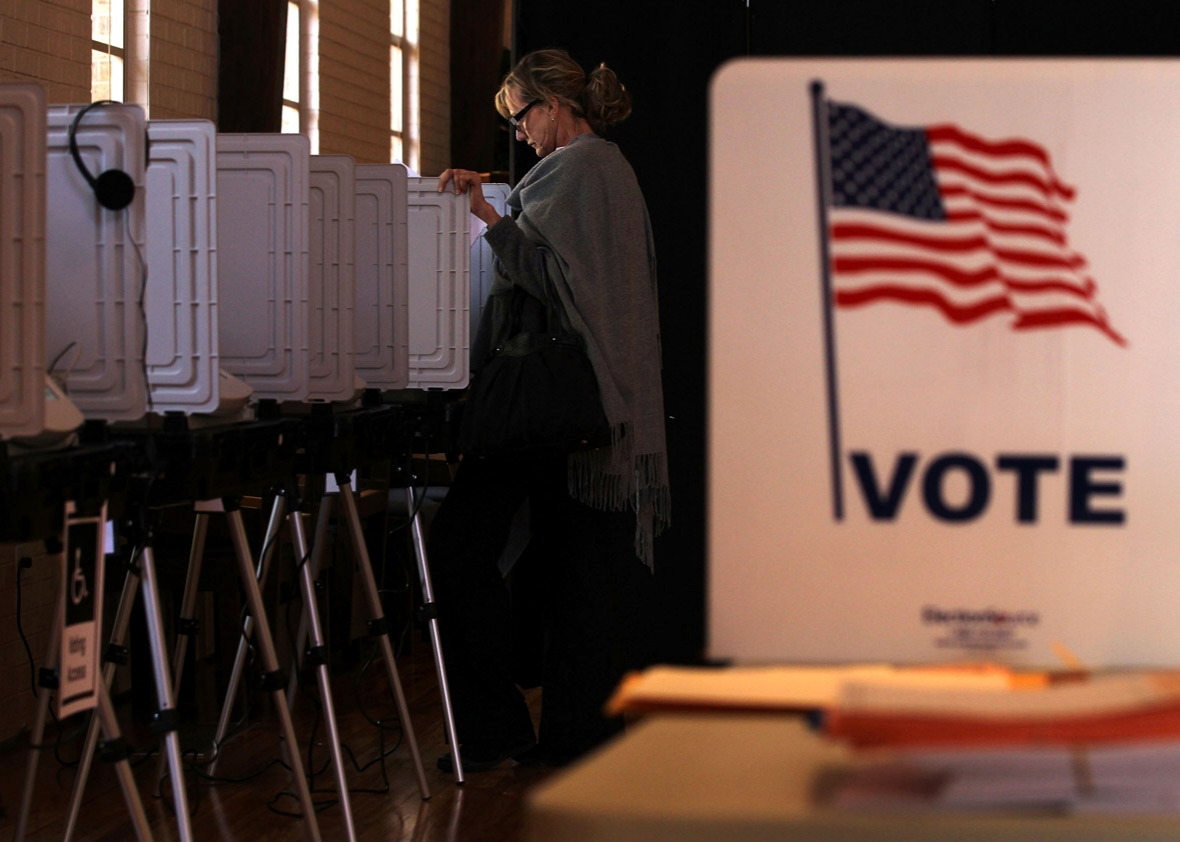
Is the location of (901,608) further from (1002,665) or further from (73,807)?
(73,807)

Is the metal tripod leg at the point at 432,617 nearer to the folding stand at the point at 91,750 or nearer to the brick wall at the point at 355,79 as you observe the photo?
the folding stand at the point at 91,750

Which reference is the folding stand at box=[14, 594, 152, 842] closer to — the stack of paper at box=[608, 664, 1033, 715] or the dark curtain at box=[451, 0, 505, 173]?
the stack of paper at box=[608, 664, 1033, 715]

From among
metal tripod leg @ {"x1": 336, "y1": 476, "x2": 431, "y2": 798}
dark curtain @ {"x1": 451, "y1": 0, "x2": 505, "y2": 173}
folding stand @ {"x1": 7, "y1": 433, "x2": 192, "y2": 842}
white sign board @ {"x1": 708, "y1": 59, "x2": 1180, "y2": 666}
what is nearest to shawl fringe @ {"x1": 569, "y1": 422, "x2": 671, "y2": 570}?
metal tripod leg @ {"x1": 336, "y1": 476, "x2": 431, "y2": 798}

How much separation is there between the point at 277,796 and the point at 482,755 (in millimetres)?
505

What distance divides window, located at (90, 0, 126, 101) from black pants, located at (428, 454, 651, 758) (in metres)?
2.18

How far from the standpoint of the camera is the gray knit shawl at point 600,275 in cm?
315

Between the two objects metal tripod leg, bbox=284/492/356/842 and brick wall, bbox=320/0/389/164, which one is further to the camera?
brick wall, bbox=320/0/389/164

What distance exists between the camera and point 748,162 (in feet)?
3.02

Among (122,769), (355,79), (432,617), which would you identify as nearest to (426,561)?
(432,617)

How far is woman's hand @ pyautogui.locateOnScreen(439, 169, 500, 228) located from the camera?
11.0 feet

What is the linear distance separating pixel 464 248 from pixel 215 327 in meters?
1.24

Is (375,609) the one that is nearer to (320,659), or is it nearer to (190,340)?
(320,659)

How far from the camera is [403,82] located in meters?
8.29

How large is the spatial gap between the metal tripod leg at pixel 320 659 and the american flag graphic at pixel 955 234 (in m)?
2.02
